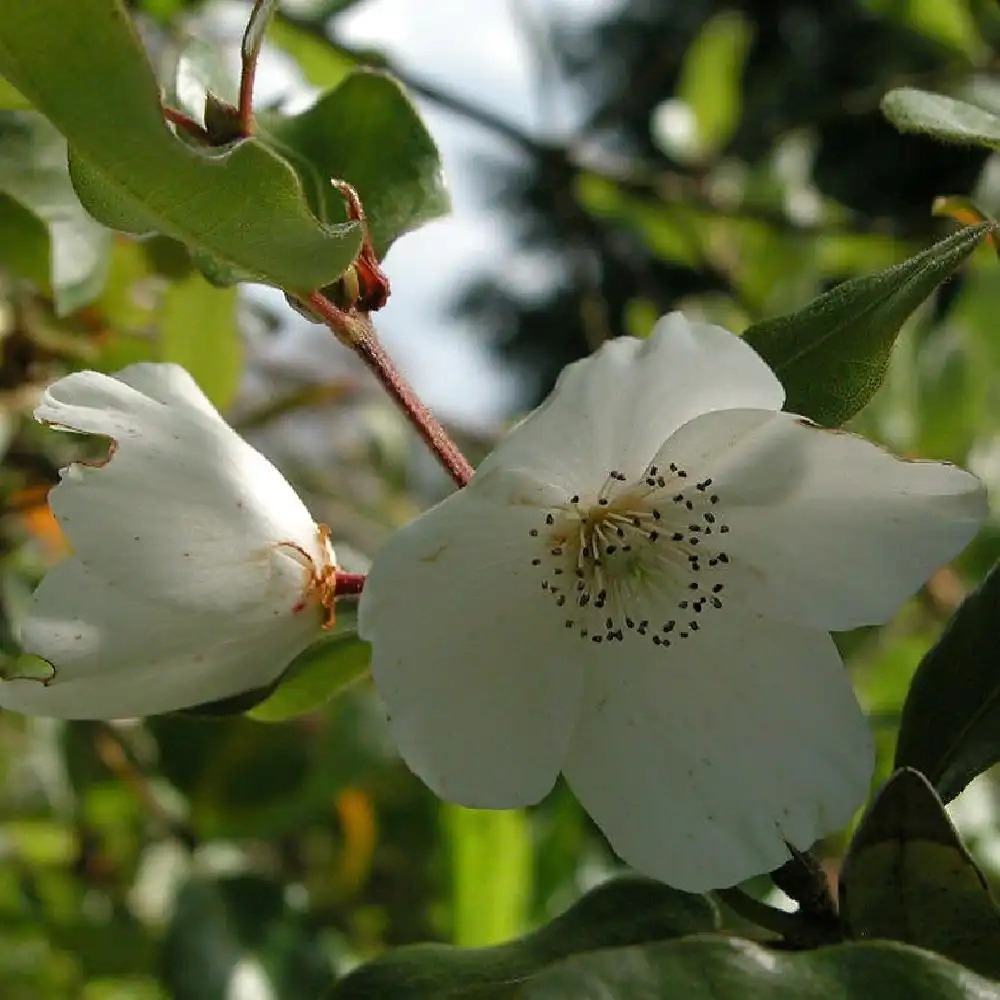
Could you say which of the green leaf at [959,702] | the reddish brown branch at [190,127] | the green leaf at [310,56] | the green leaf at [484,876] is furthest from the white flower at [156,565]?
the green leaf at [310,56]

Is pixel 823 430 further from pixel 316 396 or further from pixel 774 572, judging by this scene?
pixel 316 396

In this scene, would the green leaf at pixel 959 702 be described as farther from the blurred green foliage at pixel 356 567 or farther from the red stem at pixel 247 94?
the red stem at pixel 247 94

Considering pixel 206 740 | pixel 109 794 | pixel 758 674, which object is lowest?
pixel 109 794

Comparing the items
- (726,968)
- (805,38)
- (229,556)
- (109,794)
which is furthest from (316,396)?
(805,38)

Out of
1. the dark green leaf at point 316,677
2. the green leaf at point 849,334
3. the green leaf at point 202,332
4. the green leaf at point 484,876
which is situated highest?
the green leaf at point 849,334

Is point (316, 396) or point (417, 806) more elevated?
point (316, 396)

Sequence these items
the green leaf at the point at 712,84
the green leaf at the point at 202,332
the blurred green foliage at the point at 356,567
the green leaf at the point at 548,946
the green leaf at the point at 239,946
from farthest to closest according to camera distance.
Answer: the green leaf at the point at 712,84 → the green leaf at the point at 202,332 → the green leaf at the point at 239,946 → the blurred green foliage at the point at 356,567 → the green leaf at the point at 548,946

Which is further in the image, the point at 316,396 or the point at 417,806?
the point at 417,806
